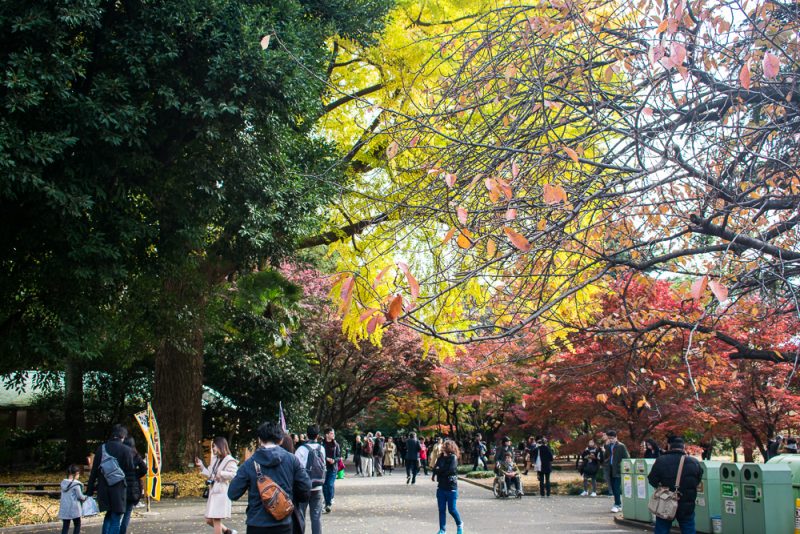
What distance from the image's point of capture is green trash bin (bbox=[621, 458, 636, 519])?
1448cm

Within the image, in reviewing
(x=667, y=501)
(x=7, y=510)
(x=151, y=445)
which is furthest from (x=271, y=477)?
(x=7, y=510)

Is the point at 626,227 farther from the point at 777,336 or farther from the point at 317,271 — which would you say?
the point at 317,271

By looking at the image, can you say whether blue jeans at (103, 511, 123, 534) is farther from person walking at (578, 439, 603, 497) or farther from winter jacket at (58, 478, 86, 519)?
person walking at (578, 439, 603, 497)

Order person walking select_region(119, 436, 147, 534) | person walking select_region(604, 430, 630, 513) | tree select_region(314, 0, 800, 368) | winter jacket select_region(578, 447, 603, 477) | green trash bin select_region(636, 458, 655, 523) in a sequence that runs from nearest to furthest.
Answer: tree select_region(314, 0, 800, 368) → person walking select_region(119, 436, 147, 534) → green trash bin select_region(636, 458, 655, 523) → person walking select_region(604, 430, 630, 513) → winter jacket select_region(578, 447, 603, 477)

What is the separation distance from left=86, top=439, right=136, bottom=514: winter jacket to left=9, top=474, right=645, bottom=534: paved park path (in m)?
2.67

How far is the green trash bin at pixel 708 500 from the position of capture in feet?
40.1

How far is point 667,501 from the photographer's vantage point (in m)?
9.34

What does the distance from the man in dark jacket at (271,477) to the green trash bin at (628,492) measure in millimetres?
9451

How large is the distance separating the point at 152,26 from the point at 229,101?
1464mm

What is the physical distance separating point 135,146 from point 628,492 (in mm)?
10943

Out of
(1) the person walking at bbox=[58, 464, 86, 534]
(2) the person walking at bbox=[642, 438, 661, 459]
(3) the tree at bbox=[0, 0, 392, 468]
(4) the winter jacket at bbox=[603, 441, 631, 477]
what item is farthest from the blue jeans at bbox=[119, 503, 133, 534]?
(4) the winter jacket at bbox=[603, 441, 631, 477]

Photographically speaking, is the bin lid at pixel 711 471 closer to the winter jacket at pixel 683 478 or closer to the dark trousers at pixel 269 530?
the winter jacket at pixel 683 478

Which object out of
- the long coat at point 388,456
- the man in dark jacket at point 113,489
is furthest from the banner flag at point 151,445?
the long coat at point 388,456

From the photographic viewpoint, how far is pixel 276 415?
→ 24.5 meters
